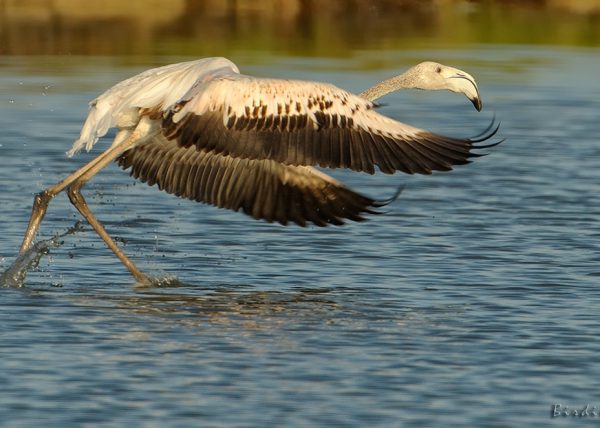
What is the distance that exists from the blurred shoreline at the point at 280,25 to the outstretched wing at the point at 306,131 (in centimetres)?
1271

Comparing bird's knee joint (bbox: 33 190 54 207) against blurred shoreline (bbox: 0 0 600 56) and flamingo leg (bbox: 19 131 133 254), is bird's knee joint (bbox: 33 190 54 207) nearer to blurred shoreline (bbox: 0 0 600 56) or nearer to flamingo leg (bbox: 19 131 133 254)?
flamingo leg (bbox: 19 131 133 254)

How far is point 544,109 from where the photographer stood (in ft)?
59.6

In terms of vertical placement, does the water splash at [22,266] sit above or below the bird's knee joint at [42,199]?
below

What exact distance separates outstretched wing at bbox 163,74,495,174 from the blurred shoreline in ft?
41.7

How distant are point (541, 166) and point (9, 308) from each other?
6805 millimetres

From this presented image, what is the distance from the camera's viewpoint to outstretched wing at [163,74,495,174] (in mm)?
8781

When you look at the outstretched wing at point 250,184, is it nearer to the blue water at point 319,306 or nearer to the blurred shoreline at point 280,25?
the blue water at point 319,306

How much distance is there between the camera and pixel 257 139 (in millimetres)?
8906

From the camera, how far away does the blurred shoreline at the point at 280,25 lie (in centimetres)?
2294

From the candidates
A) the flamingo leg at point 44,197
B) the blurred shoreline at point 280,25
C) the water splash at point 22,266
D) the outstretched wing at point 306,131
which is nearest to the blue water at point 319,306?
the water splash at point 22,266

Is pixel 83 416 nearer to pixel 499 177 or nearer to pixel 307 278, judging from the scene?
pixel 307 278

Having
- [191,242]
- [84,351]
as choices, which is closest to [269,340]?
[84,351]

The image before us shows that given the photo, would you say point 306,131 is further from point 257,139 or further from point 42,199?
point 42,199

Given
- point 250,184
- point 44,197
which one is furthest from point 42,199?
point 250,184
